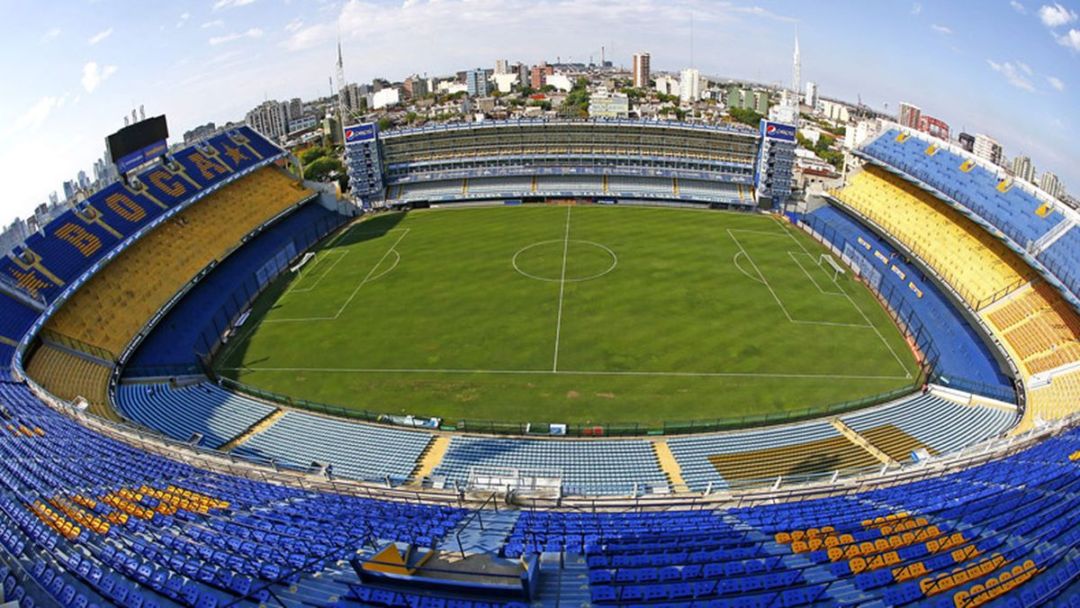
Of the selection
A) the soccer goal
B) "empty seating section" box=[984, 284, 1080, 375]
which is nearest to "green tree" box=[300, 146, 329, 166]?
the soccer goal

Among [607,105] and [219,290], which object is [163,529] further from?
[607,105]

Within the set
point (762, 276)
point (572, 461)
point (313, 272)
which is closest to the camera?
point (572, 461)

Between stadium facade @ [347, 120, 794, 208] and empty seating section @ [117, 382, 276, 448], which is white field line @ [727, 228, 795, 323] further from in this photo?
empty seating section @ [117, 382, 276, 448]

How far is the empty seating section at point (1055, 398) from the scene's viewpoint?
A: 3034 cm

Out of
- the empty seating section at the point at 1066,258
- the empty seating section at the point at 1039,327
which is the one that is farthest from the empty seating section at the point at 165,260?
the empty seating section at the point at 1066,258

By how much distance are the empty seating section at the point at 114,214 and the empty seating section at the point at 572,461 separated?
3209cm

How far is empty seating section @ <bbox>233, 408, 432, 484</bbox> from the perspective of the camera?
28750mm

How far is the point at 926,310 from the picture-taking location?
145 feet

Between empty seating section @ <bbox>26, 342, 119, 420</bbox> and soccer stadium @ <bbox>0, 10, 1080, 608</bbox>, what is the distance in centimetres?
31

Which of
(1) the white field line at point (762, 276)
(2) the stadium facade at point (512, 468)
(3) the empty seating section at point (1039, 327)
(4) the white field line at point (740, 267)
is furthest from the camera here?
(4) the white field line at point (740, 267)

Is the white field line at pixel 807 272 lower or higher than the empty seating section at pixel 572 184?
lower

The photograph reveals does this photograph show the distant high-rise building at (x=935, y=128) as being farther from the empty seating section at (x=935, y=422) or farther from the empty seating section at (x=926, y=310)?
the empty seating section at (x=935, y=422)

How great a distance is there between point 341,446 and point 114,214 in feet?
115

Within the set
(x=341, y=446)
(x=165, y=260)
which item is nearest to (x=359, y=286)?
(x=165, y=260)
